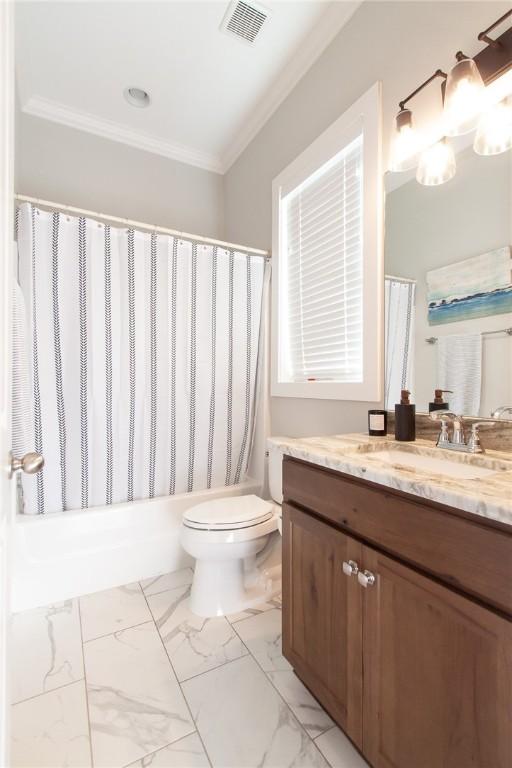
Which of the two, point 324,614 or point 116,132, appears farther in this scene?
point 116,132

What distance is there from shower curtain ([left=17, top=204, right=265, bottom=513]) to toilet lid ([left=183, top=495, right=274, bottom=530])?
1.36 ft

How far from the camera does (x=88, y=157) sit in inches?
90.3

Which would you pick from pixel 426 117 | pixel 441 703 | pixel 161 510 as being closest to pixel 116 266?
pixel 161 510

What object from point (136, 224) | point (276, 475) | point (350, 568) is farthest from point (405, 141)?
point (276, 475)

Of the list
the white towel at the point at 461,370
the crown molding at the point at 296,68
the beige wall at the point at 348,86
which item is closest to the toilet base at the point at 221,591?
the beige wall at the point at 348,86

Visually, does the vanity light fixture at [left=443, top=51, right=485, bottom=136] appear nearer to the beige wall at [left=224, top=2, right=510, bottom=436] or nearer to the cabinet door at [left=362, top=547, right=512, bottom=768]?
the beige wall at [left=224, top=2, right=510, bottom=436]

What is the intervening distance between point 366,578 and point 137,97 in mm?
2693

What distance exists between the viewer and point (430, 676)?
685 mm

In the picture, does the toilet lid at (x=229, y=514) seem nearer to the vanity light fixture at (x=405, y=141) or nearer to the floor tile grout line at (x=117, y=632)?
the floor tile grout line at (x=117, y=632)

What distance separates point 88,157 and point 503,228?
2440 millimetres

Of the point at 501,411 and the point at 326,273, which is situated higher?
the point at 326,273

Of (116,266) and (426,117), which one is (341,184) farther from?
(116,266)

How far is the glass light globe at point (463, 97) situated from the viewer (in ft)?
3.30

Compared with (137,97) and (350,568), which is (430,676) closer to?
(350,568)
